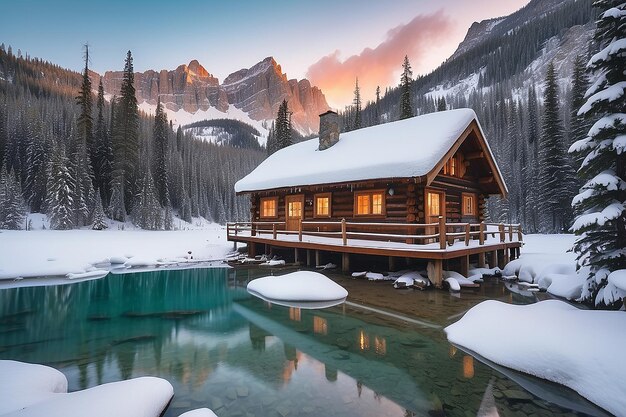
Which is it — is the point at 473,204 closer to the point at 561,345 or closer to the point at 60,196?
the point at 561,345

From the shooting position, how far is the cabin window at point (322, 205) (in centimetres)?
1678

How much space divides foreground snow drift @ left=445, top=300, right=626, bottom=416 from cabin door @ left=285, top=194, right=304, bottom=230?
11.7m

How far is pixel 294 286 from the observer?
11.0 meters

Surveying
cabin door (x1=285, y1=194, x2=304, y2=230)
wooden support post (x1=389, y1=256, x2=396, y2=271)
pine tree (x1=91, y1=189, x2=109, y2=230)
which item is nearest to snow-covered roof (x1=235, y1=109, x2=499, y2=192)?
cabin door (x1=285, y1=194, x2=304, y2=230)

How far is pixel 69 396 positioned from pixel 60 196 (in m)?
33.3

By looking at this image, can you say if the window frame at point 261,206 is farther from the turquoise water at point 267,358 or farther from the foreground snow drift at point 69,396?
the foreground snow drift at point 69,396

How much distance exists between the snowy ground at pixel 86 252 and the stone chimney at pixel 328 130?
10148 millimetres

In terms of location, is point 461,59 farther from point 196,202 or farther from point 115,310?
point 115,310

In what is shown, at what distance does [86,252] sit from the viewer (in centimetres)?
1920

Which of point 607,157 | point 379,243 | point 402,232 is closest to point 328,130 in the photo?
point 402,232

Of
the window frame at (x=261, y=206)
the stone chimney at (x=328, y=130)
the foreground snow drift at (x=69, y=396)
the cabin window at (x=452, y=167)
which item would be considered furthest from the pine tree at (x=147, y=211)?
the foreground snow drift at (x=69, y=396)

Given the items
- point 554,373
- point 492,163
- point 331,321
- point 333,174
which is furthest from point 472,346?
point 492,163

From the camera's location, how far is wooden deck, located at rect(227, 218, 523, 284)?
454 inches

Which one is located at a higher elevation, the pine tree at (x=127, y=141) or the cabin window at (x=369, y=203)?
the pine tree at (x=127, y=141)
